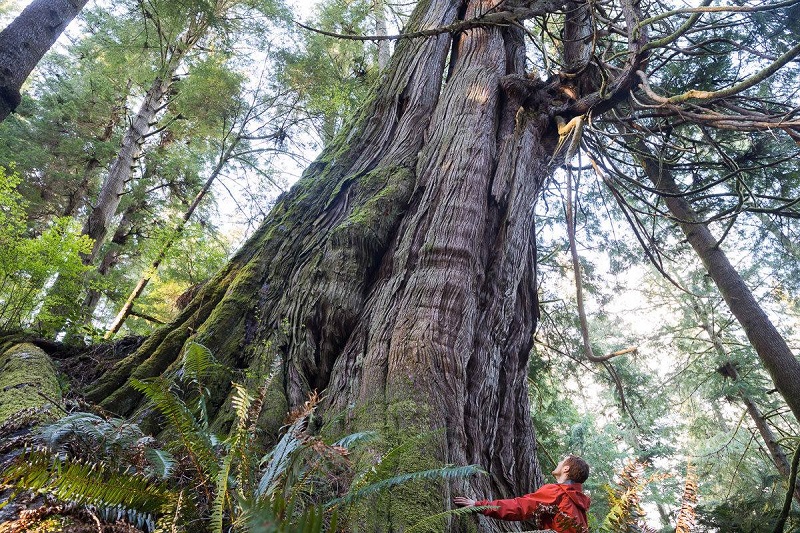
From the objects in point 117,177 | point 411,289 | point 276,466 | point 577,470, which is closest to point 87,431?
point 276,466

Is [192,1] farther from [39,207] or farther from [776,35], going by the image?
[776,35]

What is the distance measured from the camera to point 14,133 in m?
9.31

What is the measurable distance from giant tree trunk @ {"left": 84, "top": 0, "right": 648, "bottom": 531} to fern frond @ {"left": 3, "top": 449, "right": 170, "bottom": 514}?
0.80 meters

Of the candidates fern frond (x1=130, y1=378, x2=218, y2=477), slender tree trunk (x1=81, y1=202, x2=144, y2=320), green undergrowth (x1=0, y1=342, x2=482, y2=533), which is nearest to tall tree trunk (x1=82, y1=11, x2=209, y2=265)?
slender tree trunk (x1=81, y1=202, x2=144, y2=320)

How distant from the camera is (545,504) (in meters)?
2.12

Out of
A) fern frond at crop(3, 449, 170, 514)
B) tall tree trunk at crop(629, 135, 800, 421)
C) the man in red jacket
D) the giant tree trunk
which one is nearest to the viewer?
fern frond at crop(3, 449, 170, 514)

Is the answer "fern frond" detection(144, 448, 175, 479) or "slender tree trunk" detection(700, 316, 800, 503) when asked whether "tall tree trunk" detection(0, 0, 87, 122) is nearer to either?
"fern frond" detection(144, 448, 175, 479)

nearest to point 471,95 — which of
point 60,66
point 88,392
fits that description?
point 88,392

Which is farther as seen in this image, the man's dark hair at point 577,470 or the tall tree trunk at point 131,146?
the tall tree trunk at point 131,146

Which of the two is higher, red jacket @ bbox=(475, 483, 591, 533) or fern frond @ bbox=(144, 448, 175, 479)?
red jacket @ bbox=(475, 483, 591, 533)

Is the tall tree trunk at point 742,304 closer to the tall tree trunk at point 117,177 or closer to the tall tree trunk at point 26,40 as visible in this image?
the tall tree trunk at point 26,40

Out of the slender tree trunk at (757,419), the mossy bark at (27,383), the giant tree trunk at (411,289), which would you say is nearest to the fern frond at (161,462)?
the giant tree trunk at (411,289)

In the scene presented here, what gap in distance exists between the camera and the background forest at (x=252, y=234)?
1459 mm

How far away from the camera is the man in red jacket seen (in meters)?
2.01
